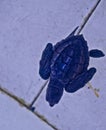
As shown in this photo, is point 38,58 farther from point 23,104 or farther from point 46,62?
point 23,104

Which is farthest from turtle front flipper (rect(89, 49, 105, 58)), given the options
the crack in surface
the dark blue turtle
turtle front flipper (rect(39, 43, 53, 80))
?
the crack in surface

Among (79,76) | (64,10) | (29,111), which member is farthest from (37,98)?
(64,10)

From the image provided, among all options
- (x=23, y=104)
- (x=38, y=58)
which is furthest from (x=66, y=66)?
(x=23, y=104)

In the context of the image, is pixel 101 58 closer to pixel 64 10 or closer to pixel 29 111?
pixel 64 10

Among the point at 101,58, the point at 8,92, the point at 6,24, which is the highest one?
the point at 101,58

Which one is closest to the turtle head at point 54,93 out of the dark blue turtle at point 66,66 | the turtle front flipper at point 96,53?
the dark blue turtle at point 66,66

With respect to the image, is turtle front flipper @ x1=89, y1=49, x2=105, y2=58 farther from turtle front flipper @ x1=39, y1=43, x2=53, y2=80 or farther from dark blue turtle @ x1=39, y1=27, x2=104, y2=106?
turtle front flipper @ x1=39, y1=43, x2=53, y2=80

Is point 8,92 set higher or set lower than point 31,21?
lower
